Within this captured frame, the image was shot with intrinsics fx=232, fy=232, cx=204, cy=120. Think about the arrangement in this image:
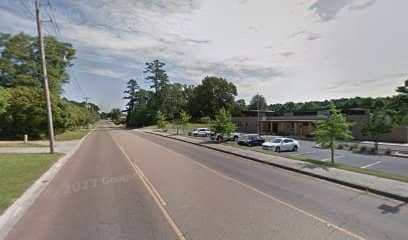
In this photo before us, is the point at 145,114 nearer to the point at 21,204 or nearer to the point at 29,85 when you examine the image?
the point at 29,85

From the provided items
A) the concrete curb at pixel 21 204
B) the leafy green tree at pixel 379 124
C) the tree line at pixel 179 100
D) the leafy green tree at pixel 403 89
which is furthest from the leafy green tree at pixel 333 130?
the tree line at pixel 179 100

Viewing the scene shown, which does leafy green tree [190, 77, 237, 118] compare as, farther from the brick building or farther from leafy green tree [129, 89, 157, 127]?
the brick building

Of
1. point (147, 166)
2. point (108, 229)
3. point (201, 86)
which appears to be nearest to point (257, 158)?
point (147, 166)

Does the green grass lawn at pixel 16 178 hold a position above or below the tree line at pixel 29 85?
below

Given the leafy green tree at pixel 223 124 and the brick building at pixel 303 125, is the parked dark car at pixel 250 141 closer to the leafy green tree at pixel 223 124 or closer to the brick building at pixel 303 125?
the leafy green tree at pixel 223 124

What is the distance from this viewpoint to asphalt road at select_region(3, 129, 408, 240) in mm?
4922

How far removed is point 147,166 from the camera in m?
12.4

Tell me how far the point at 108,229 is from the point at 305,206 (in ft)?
17.0

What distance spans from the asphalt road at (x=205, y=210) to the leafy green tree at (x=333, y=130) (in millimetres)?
5708

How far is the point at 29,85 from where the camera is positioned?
40281mm

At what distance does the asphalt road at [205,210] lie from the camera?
4.92 metres

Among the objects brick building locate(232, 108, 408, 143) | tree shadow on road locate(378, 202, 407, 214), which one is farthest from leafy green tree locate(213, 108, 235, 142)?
tree shadow on road locate(378, 202, 407, 214)

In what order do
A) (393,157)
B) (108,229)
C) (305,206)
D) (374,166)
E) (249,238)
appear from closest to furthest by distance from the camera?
(249,238) < (108,229) < (305,206) < (374,166) < (393,157)

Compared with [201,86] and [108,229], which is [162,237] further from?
[201,86]
